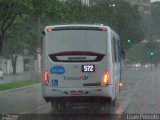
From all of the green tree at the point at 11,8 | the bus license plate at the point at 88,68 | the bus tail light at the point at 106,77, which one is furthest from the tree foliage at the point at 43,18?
the bus tail light at the point at 106,77

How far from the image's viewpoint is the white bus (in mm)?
19109

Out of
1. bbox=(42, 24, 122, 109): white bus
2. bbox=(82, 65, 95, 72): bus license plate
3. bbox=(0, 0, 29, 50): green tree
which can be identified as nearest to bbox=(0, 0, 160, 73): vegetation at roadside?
bbox=(0, 0, 29, 50): green tree

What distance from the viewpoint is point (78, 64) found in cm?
1912

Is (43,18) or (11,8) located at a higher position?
(11,8)

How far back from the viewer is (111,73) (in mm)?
19406

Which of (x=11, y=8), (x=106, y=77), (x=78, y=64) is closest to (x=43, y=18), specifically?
(x=11, y=8)

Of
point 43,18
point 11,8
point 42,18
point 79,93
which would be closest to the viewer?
point 79,93

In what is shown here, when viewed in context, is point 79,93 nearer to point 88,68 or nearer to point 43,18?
point 88,68

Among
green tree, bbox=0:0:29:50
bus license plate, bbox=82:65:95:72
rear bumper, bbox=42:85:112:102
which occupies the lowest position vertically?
rear bumper, bbox=42:85:112:102

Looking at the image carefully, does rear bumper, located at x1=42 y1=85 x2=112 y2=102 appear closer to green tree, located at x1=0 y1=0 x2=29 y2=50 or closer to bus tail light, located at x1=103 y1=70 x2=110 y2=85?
bus tail light, located at x1=103 y1=70 x2=110 y2=85

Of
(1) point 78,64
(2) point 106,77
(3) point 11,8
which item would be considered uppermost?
(3) point 11,8

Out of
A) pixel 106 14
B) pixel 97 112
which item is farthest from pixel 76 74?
pixel 106 14

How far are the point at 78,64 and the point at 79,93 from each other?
0.98 m

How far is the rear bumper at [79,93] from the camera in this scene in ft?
62.4
